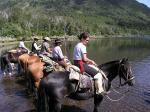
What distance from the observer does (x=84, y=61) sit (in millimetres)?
13320

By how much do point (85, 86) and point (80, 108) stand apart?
3344 mm

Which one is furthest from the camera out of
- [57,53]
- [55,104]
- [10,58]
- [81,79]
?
[10,58]

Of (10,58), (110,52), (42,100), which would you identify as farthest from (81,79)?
(110,52)

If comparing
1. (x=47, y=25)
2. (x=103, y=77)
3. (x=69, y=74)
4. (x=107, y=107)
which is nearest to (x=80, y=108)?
(x=107, y=107)

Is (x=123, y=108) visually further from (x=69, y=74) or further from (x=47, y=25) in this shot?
(x=47, y=25)

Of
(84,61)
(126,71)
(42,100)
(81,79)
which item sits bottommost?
(42,100)

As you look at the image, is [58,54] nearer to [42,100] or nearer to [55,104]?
[42,100]

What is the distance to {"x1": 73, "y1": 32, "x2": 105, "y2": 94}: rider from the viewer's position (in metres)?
13.1

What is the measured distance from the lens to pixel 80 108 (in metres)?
16.2

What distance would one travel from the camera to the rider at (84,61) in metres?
13.1

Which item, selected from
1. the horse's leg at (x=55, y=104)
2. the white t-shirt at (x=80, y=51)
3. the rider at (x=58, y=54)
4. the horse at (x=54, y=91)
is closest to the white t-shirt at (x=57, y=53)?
the rider at (x=58, y=54)

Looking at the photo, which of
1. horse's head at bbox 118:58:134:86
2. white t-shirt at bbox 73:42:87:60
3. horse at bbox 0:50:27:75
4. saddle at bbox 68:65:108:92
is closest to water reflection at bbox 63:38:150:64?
horse at bbox 0:50:27:75

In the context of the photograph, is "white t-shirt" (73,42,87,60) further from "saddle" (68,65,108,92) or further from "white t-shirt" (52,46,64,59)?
"white t-shirt" (52,46,64,59)

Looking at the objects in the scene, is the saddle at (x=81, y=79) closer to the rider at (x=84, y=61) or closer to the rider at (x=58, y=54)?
the rider at (x=84, y=61)
